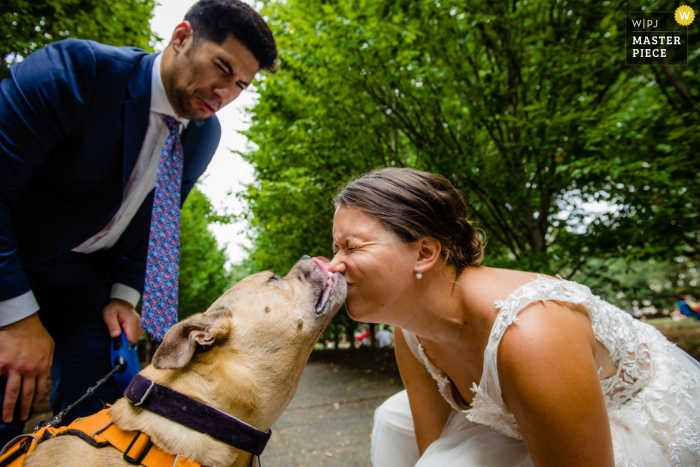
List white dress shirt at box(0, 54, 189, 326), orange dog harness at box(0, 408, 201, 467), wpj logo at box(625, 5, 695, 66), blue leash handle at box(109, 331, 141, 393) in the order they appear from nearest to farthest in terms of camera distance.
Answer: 1. orange dog harness at box(0, 408, 201, 467)
2. blue leash handle at box(109, 331, 141, 393)
3. white dress shirt at box(0, 54, 189, 326)
4. wpj logo at box(625, 5, 695, 66)

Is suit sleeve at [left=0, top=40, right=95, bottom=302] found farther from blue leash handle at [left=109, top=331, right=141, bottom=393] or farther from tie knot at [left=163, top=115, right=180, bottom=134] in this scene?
blue leash handle at [left=109, top=331, right=141, bottom=393]

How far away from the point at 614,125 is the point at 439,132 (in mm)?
2202

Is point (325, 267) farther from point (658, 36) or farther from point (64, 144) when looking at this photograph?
point (658, 36)

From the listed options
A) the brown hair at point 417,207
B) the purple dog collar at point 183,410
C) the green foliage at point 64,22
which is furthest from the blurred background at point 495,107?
the purple dog collar at point 183,410

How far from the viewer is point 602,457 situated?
1.60 m

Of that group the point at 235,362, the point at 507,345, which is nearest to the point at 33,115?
the point at 235,362

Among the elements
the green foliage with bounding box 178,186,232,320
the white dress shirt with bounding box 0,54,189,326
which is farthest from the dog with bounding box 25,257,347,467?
the green foliage with bounding box 178,186,232,320

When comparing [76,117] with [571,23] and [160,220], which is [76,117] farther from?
[571,23]

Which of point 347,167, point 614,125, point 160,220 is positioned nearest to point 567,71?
point 614,125

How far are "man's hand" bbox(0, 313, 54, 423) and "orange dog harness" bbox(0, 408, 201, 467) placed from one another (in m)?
0.29

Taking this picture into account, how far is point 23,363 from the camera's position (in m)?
1.88

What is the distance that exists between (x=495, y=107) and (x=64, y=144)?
4.80 metres

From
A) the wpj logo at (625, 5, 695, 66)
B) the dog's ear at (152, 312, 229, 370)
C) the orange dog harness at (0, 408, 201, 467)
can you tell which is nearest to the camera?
the orange dog harness at (0, 408, 201, 467)

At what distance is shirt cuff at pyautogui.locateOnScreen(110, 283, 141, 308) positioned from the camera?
104 inches
